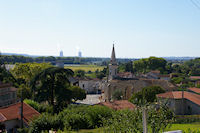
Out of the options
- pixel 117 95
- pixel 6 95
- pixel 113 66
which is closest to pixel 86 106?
pixel 6 95

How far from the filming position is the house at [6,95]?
2950 cm

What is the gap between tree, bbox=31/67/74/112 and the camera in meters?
26.7

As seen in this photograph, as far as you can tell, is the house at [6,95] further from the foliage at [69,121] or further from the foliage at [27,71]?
the foliage at [69,121]

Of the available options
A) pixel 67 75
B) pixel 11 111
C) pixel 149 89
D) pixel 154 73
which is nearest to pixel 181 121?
pixel 149 89

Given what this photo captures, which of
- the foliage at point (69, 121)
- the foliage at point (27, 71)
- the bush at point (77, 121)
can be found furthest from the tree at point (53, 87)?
the foliage at point (27, 71)

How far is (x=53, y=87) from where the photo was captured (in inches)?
1075

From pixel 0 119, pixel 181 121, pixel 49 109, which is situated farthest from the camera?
pixel 49 109

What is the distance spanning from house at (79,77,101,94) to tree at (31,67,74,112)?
3672 centimetres

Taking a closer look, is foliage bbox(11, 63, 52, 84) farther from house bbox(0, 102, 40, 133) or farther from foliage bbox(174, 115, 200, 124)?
foliage bbox(174, 115, 200, 124)

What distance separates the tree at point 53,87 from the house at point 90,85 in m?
36.7

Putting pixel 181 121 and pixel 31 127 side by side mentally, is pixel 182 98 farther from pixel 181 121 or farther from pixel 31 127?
pixel 31 127

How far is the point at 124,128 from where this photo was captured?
8250 millimetres

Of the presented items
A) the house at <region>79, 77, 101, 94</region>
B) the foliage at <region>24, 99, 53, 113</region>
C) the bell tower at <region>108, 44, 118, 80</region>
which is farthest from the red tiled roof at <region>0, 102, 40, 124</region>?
the house at <region>79, 77, 101, 94</region>

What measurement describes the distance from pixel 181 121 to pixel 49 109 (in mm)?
14206
